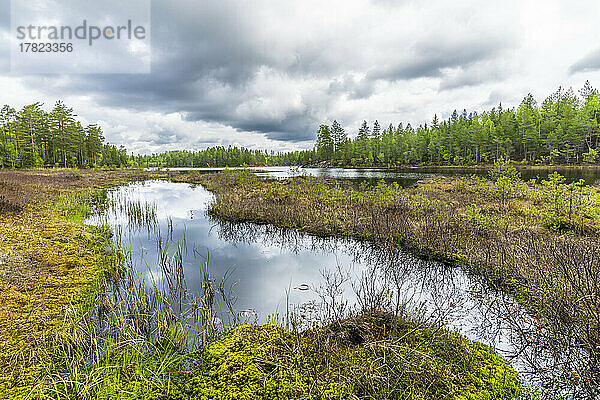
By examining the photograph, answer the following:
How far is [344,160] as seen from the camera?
9306 cm

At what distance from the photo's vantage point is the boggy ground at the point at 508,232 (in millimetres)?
4551

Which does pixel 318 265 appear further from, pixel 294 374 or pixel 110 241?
pixel 110 241

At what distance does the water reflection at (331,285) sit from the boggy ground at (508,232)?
0.26m

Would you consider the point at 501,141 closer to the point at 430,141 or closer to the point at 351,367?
the point at 430,141

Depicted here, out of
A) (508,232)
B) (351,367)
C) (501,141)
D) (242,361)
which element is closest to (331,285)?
(351,367)

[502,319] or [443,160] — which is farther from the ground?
[443,160]

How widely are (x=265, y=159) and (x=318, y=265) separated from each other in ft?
570

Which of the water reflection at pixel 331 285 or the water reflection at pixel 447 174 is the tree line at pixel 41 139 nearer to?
the water reflection at pixel 447 174

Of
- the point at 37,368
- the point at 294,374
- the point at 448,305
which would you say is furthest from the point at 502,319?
the point at 37,368

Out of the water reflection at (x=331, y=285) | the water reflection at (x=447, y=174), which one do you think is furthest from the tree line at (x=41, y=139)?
the water reflection at (x=331, y=285)

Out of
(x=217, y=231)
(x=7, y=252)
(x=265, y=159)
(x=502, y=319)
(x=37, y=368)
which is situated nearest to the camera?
(x=37, y=368)

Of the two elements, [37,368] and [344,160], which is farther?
[344,160]

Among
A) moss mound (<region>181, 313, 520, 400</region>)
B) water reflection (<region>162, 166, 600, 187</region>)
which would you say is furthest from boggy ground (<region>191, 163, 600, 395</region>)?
water reflection (<region>162, 166, 600, 187</region>)

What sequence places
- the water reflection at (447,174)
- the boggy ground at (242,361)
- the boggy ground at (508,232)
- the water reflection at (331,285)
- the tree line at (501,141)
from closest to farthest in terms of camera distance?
the boggy ground at (242,361) < the water reflection at (331,285) < the boggy ground at (508,232) < the water reflection at (447,174) < the tree line at (501,141)
